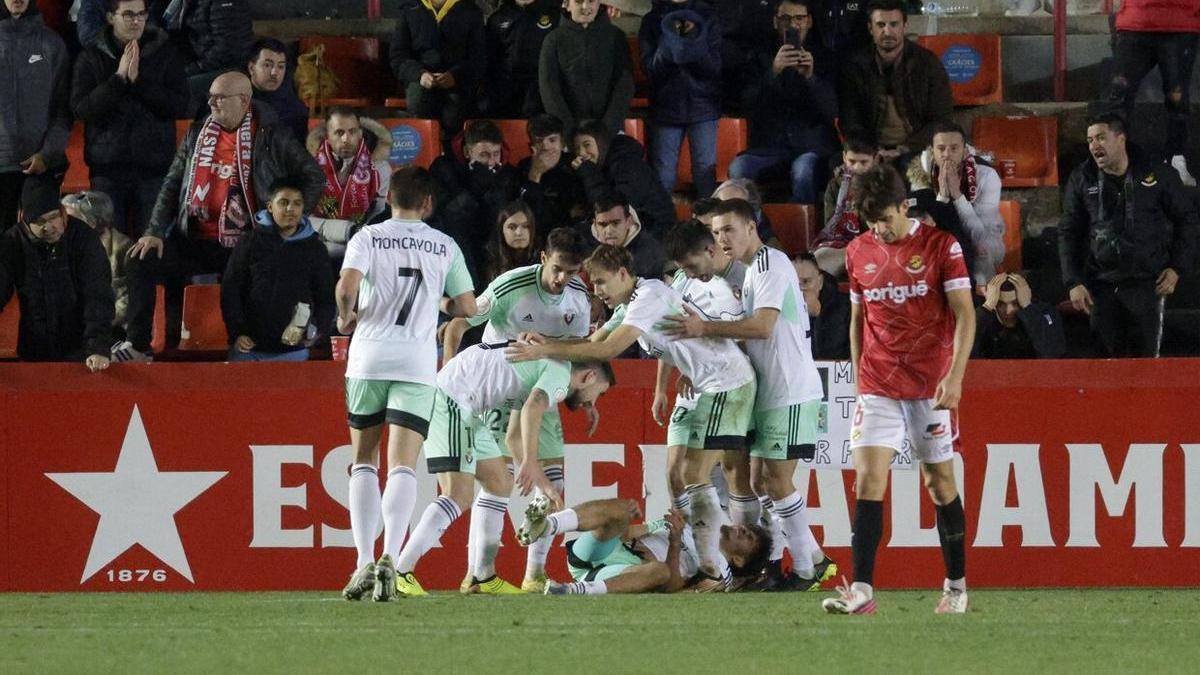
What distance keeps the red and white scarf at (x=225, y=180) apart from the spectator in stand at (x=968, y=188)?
13.7 ft

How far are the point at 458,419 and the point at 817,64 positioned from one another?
194 inches

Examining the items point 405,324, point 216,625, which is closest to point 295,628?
point 216,625

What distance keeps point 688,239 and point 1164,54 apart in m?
5.09

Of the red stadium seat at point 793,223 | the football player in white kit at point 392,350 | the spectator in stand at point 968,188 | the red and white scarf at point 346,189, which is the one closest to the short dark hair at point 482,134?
the red and white scarf at point 346,189

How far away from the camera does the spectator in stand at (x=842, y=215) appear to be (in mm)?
12742

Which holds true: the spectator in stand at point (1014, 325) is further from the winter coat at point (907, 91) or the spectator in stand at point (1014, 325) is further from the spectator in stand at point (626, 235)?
the winter coat at point (907, 91)

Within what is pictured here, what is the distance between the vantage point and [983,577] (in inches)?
441

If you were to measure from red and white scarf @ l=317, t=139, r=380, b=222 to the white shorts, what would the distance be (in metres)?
5.00

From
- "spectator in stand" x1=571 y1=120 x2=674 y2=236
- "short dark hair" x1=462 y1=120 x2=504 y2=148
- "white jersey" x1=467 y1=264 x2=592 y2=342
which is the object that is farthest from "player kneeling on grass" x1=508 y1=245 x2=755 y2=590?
"short dark hair" x1=462 y1=120 x2=504 y2=148

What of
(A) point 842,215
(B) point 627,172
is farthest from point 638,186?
(A) point 842,215

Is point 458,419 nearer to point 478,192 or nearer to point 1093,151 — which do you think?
point 478,192

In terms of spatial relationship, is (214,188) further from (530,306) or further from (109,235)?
(530,306)

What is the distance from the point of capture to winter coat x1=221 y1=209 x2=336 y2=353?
11.4m

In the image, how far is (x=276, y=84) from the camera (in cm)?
Result: 1321
